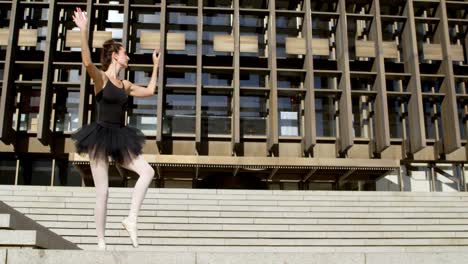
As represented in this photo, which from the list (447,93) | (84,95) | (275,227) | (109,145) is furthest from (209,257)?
(447,93)

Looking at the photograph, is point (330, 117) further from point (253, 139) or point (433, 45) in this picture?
point (433, 45)

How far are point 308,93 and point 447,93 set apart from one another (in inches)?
200

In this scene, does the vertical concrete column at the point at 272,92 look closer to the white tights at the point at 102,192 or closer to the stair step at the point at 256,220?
the stair step at the point at 256,220

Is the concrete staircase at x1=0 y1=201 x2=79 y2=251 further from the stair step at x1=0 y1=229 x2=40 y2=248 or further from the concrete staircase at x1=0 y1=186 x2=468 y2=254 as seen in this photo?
the concrete staircase at x1=0 y1=186 x2=468 y2=254

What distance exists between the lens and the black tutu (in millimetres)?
4978

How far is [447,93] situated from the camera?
69.5 ft

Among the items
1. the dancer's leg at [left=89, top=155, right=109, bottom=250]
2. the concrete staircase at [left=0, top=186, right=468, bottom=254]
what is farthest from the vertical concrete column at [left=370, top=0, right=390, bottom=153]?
the dancer's leg at [left=89, top=155, right=109, bottom=250]

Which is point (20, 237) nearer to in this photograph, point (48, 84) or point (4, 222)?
point (4, 222)

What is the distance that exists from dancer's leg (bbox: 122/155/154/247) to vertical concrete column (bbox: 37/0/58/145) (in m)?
14.6

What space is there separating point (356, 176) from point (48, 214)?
1185 centimetres

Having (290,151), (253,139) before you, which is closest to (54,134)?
(253,139)

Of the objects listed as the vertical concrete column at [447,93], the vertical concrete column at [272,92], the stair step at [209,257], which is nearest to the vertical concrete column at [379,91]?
the vertical concrete column at [447,93]

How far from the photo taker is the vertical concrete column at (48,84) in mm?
18906

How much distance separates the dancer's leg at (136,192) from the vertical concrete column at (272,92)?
14.7 meters
